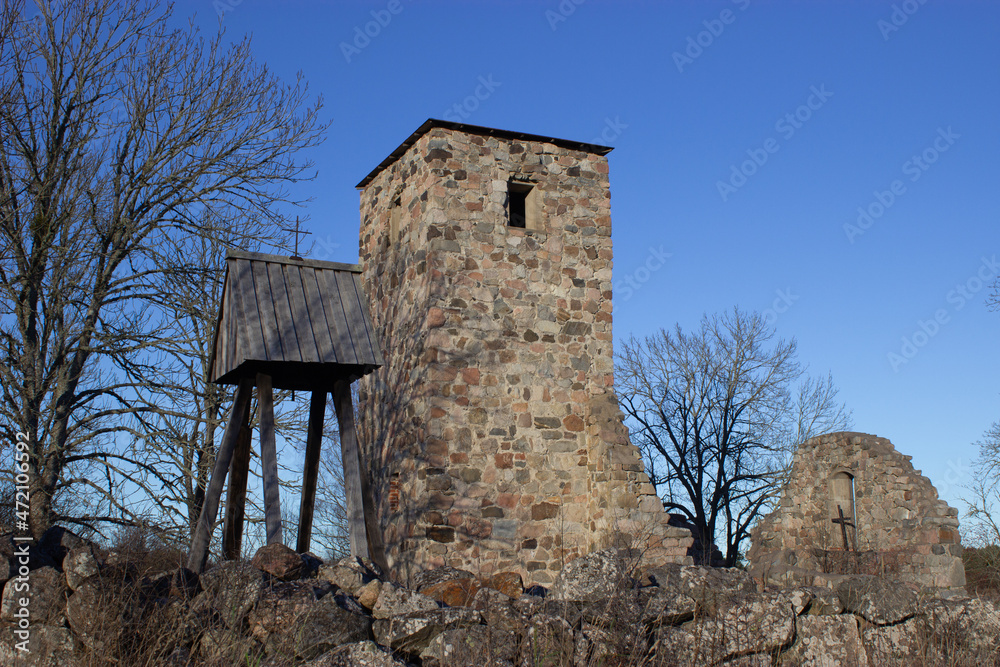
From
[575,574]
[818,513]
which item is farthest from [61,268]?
[818,513]

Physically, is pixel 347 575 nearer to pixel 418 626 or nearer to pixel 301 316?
pixel 418 626

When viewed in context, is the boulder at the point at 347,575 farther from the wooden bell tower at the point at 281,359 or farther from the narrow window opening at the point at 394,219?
the narrow window opening at the point at 394,219

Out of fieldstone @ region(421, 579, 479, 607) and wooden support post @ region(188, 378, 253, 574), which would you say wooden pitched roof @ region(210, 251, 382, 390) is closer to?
wooden support post @ region(188, 378, 253, 574)

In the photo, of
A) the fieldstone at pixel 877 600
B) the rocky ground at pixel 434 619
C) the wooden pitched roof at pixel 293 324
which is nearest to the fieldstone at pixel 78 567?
the rocky ground at pixel 434 619

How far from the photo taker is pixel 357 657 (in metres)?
4.85

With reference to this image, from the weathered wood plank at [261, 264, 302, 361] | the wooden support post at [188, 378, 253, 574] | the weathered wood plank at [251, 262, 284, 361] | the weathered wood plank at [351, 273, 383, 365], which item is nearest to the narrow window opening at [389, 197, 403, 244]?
the weathered wood plank at [351, 273, 383, 365]

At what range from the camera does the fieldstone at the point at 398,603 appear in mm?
5348

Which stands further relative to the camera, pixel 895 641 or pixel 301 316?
pixel 301 316

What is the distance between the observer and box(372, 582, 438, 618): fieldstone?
5348mm

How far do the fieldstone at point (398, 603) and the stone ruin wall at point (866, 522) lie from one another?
7.46 meters

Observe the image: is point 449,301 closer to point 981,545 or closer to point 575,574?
point 575,574

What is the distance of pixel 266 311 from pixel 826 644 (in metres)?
5.22

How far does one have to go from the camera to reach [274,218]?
13.5 m

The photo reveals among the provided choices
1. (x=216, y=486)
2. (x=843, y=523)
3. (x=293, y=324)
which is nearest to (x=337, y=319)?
(x=293, y=324)
